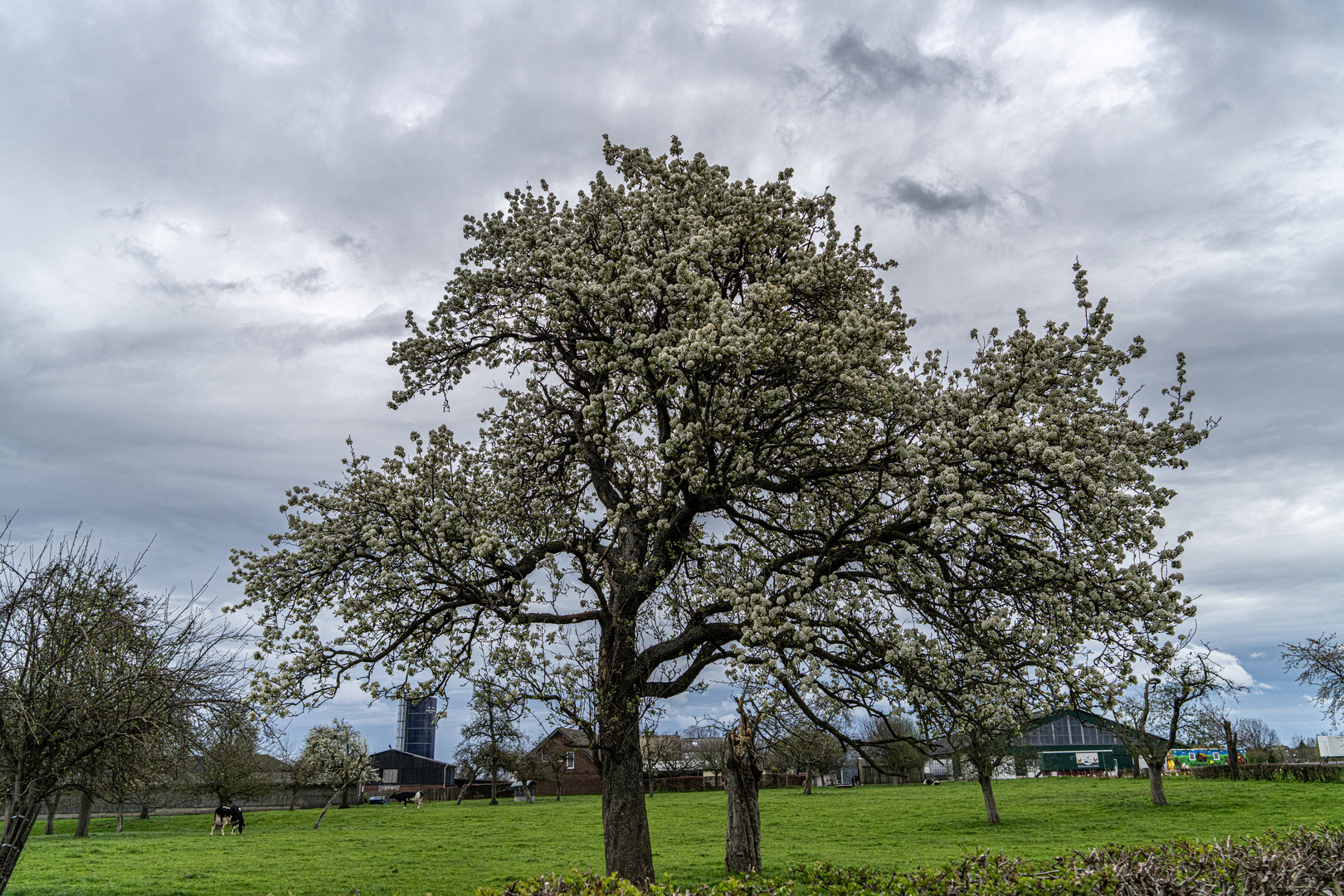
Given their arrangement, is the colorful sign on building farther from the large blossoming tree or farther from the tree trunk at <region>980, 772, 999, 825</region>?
the large blossoming tree

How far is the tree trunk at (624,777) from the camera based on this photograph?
15.8m

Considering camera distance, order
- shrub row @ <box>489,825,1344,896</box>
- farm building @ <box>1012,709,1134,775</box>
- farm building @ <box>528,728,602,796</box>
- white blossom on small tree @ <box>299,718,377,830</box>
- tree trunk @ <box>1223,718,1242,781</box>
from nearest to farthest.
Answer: shrub row @ <box>489,825,1344,896</box> → tree trunk @ <box>1223,718,1242,781</box> → white blossom on small tree @ <box>299,718,377,830</box> → farm building @ <box>528,728,602,796</box> → farm building @ <box>1012,709,1134,775</box>

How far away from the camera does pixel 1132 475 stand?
517 inches

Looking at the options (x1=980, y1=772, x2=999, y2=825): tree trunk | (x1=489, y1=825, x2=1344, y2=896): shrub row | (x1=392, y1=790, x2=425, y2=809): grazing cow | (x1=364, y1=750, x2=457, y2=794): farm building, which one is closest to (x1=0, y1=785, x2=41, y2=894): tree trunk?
(x1=489, y1=825, x2=1344, y2=896): shrub row

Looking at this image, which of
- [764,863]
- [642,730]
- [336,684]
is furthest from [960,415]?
[764,863]

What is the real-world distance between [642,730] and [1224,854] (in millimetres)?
11916

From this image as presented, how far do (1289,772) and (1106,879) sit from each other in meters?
55.2

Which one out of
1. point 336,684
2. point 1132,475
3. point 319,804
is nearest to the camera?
point 1132,475

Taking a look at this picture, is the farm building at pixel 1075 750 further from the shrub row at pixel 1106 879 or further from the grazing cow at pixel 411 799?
the shrub row at pixel 1106 879

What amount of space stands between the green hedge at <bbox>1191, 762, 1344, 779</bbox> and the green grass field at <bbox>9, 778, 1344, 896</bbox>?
8.68 ft

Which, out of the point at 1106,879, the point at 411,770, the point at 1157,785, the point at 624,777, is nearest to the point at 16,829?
the point at 624,777

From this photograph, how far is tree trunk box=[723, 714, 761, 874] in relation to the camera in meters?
23.0

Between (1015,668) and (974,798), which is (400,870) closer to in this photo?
(1015,668)

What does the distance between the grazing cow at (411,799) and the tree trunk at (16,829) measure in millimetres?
58630
